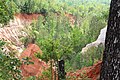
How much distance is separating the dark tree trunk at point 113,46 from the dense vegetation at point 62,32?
77.2 inches

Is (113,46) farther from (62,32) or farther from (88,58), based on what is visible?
(62,32)

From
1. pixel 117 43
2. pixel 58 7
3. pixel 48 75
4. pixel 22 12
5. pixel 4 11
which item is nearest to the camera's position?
pixel 117 43

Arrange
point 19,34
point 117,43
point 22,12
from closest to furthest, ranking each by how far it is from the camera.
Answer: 1. point 117,43
2. point 19,34
3. point 22,12

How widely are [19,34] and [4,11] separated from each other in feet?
171

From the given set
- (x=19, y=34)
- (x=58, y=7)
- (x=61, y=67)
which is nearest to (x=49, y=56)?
(x=61, y=67)

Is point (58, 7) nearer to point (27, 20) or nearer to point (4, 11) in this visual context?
point (27, 20)

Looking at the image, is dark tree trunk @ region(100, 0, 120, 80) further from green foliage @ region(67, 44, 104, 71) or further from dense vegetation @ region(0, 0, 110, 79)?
green foliage @ region(67, 44, 104, 71)

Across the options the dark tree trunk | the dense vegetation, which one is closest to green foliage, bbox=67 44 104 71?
the dense vegetation

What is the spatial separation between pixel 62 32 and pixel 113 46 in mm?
56344

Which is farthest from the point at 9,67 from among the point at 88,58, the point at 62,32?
the point at 62,32

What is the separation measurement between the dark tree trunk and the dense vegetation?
196cm

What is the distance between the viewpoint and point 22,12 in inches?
2434

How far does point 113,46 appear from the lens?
261cm

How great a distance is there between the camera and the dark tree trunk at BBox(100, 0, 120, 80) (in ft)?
8.50
